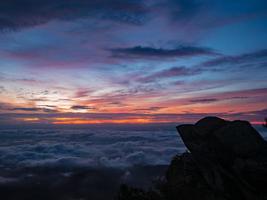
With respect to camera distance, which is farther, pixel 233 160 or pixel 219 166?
pixel 219 166

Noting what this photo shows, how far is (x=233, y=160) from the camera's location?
20750mm

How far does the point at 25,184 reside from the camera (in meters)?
87.2

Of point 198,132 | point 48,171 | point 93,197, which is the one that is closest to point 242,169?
point 198,132

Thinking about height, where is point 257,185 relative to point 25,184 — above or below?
above

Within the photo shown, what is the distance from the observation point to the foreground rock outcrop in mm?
19609

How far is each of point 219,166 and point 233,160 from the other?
4.09 ft

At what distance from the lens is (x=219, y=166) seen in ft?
70.2

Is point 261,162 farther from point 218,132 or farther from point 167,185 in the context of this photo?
point 167,185

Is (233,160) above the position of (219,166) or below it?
above

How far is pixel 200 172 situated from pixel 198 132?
11.1 ft

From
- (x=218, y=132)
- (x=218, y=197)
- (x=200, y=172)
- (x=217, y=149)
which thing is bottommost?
(x=218, y=197)

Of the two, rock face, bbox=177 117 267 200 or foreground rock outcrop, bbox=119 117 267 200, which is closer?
rock face, bbox=177 117 267 200

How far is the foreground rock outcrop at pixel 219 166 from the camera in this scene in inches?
772

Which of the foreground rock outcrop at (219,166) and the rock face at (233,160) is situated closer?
the rock face at (233,160)
